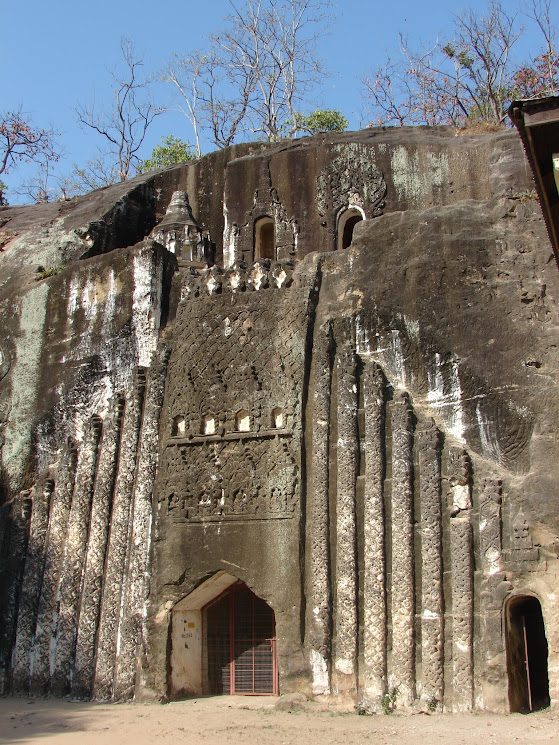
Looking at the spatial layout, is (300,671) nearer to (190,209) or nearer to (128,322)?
(128,322)

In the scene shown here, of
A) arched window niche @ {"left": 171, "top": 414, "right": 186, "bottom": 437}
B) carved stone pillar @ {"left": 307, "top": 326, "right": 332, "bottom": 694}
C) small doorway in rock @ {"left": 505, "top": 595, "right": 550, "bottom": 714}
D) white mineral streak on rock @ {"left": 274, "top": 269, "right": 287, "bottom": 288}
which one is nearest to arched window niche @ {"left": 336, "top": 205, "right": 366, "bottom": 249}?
white mineral streak on rock @ {"left": 274, "top": 269, "right": 287, "bottom": 288}

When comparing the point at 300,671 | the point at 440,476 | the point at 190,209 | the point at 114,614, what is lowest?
the point at 300,671

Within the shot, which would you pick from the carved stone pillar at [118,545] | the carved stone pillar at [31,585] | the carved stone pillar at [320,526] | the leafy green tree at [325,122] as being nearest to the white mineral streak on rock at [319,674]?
the carved stone pillar at [320,526]

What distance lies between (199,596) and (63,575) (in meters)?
2.12

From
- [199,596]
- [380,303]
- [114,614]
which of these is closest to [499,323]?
[380,303]

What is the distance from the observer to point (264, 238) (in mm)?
17312

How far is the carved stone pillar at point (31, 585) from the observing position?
1312cm

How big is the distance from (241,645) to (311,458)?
3063 mm

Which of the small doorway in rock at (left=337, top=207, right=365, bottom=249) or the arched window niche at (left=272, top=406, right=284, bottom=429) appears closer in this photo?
the arched window niche at (left=272, top=406, right=284, bottom=429)

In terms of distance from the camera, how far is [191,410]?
13.2 metres

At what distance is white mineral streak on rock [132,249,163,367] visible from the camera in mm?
14227

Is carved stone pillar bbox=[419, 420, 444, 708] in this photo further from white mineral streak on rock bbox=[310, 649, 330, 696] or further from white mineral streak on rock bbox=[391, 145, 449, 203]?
white mineral streak on rock bbox=[391, 145, 449, 203]

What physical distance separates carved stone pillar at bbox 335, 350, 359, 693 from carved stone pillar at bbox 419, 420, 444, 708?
91 centimetres

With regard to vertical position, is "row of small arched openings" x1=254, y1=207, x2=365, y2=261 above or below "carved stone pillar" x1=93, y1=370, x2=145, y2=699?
above
